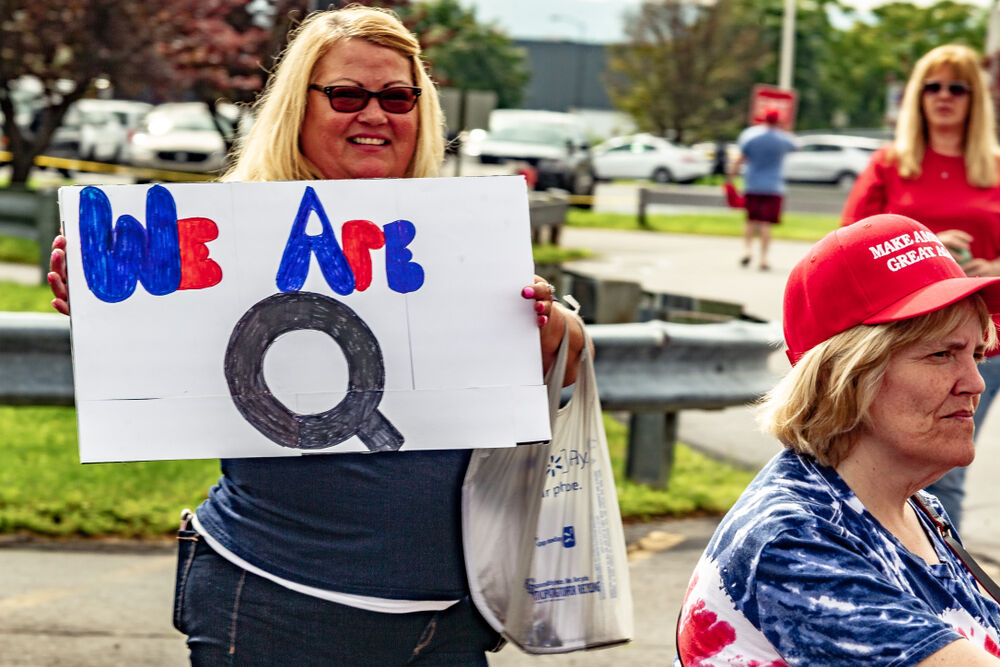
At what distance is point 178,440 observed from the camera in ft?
7.77

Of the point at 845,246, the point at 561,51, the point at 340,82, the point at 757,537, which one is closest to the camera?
the point at 757,537

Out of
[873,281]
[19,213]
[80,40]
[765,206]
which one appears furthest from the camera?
[765,206]

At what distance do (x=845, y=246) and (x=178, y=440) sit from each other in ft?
3.75

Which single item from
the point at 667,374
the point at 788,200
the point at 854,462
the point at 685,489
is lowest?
the point at 788,200

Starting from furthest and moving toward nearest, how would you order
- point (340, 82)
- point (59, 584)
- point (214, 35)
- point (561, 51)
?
point (561, 51), point (214, 35), point (59, 584), point (340, 82)

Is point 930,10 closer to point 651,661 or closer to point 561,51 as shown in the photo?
point 561,51

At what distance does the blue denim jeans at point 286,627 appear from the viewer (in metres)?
2.38

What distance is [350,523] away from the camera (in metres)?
2.37

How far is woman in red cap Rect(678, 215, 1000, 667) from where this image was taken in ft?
6.33

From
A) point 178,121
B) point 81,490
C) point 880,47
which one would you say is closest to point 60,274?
point 81,490

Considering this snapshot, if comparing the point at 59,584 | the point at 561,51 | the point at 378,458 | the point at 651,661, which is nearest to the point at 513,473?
the point at 378,458

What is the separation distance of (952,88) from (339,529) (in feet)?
11.4

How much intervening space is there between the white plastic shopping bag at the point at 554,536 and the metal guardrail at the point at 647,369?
9.59 ft

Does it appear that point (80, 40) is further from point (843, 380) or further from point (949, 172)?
point (843, 380)
